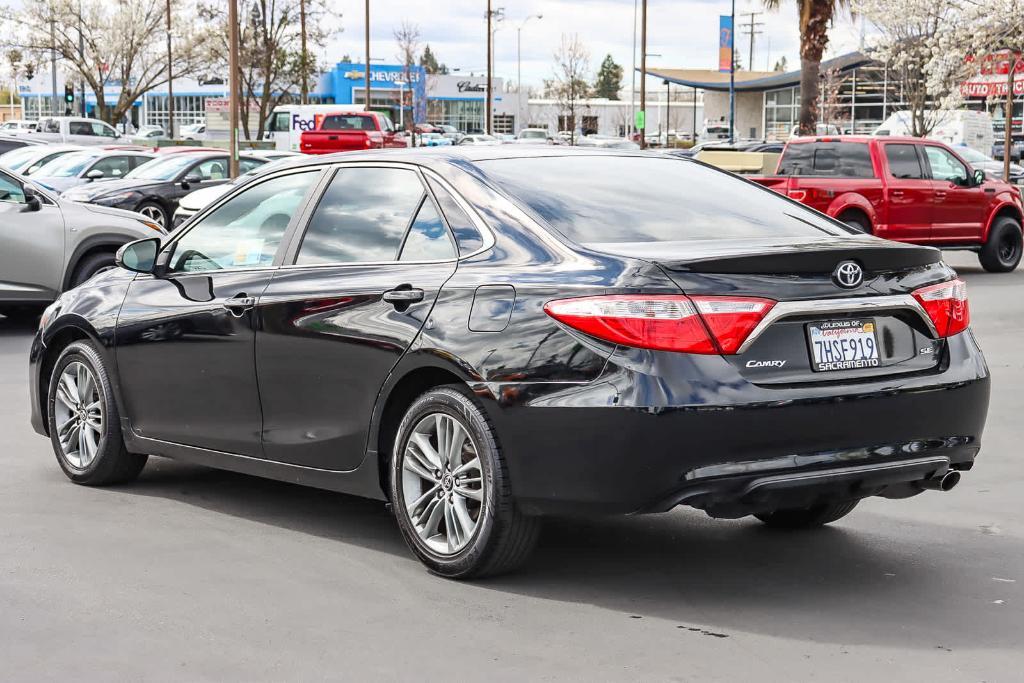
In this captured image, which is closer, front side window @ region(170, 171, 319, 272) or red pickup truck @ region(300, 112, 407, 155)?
front side window @ region(170, 171, 319, 272)

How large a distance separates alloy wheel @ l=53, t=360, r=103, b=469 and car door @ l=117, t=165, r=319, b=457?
306mm

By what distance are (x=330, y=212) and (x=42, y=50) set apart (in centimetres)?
6314

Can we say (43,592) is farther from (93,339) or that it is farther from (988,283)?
(988,283)

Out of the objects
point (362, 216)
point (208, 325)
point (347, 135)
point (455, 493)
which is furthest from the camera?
point (347, 135)

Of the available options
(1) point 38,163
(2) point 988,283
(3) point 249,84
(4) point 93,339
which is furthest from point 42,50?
(4) point 93,339

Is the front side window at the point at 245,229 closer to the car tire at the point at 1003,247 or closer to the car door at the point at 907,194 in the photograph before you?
the car door at the point at 907,194

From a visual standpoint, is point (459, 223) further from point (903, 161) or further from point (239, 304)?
point (903, 161)

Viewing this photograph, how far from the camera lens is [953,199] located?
65.3 feet

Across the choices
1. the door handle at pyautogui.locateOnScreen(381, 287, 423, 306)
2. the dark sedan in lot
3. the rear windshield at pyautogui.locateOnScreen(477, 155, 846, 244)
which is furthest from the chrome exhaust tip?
the dark sedan in lot

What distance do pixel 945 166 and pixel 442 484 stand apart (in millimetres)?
16265

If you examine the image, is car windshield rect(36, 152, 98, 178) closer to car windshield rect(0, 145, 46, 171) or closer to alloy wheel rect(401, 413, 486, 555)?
car windshield rect(0, 145, 46, 171)

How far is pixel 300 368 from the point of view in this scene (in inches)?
224

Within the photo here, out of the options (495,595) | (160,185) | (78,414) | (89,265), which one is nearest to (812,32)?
(160,185)

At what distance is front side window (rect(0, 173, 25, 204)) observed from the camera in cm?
1334
